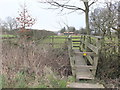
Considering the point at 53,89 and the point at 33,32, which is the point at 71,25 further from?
the point at 53,89

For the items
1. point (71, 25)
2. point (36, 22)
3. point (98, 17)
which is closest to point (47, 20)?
point (36, 22)

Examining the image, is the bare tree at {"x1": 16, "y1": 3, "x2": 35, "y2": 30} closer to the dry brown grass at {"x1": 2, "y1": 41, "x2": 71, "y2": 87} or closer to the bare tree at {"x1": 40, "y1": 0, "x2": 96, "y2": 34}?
the bare tree at {"x1": 40, "y1": 0, "x2": 96, "y2": 34}

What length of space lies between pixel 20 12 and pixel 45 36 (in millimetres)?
3084

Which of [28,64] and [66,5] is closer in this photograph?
[28,64]

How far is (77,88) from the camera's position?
3230 millimetres

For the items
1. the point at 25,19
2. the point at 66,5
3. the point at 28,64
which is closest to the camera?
the point at 28,64

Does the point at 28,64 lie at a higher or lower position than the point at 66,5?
lower

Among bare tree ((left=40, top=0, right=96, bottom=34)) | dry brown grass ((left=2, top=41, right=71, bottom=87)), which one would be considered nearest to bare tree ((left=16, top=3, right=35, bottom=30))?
bare tree ((left=40, top=0, right=96, bottom=34))

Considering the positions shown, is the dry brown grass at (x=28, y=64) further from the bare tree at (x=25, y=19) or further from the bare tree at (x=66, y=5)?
the bare tree at (x=25, y=19)

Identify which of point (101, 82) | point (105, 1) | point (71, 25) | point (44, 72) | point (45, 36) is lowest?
point (101, 82)

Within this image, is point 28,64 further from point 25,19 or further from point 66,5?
point 25,19

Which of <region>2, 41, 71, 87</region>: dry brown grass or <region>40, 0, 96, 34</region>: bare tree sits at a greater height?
<region>40, 0, 96, 34</region>: bare tree

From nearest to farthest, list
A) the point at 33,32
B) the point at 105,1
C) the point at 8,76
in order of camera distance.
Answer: the point at 8,76 < the point at 105,1 < the point at 33,32

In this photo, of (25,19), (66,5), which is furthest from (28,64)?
(25,19)
